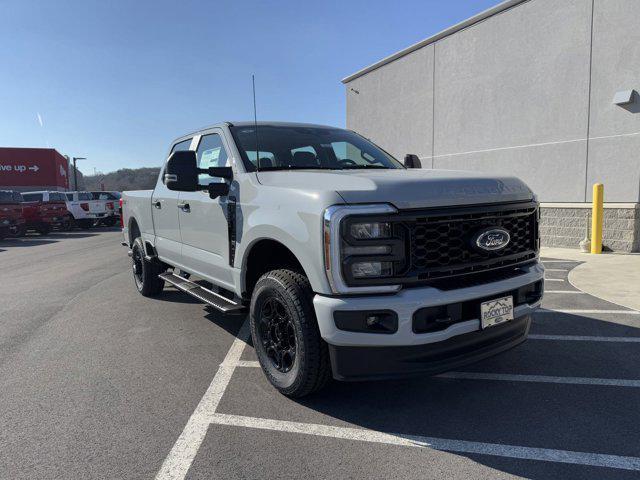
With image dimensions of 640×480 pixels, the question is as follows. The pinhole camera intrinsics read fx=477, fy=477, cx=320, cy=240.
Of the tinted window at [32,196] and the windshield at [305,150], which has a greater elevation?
the windshield at [305,150]

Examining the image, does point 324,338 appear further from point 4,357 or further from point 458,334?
point 4,357

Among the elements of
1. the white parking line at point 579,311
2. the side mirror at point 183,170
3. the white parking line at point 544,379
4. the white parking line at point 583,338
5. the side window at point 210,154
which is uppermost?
the side window at point 210,154

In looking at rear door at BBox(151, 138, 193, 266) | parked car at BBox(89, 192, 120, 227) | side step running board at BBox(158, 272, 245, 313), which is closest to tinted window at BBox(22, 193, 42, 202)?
parked car at BBox(89, 192, 120, 227)

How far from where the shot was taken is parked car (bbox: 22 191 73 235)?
19000mm

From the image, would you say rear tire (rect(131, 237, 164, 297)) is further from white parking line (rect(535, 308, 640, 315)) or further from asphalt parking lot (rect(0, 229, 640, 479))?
white parking line (rect(535, 308, 640, 315))

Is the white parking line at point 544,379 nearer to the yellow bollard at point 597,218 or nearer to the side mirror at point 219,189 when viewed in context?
the side mirror at point 219,189

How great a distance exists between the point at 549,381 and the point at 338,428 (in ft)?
5.63

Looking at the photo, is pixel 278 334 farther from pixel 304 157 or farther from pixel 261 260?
pixel 304 157

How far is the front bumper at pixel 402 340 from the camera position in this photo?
268cm

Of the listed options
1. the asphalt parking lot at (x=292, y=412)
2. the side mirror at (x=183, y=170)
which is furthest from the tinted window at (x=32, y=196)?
the side mirror at (x=183, y=170)

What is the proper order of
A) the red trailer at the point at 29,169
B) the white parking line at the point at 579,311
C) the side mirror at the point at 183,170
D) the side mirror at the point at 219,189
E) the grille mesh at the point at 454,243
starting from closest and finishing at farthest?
the grille mesh at the point at 454,243, the side mirror at the point at 183,170, the side mirror at the point at 219,189, the white parking line at the point at 579,311, the red trailer at the point at 29,169

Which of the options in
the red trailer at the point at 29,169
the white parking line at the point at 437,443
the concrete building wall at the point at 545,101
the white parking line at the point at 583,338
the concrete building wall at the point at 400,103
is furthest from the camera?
the red trailer at the point at 29,169

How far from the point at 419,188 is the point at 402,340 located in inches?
35.5

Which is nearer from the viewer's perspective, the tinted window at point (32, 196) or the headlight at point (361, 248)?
the headlight at point (361, 248)
